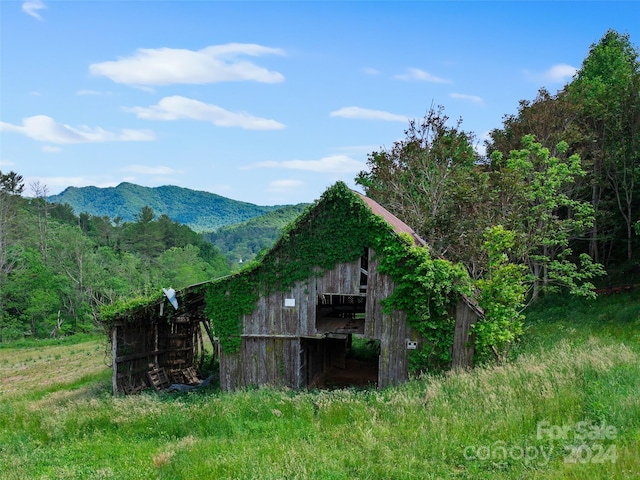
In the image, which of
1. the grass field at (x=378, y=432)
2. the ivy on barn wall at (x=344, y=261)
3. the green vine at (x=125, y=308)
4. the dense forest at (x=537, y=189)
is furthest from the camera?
the dense forest at (x=537, y=189)

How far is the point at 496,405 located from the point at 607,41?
34.3 metres

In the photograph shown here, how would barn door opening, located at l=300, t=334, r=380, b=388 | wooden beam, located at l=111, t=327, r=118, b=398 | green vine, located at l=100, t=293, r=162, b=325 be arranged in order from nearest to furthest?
1. green vine, located at l=100, t=293, r=162, b=325
2. wooden beam, located at l=111, t=327, r=118, b=398
3. barn door opening, located at l=300, t=334, r=380, b=388

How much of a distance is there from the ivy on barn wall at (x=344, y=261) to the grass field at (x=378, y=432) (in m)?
2.31

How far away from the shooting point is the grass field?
7.17m

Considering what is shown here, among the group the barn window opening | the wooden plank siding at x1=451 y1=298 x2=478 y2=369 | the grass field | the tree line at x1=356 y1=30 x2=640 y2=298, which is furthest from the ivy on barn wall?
the tree line at x1=356 y1=30 x2=640 y2=298

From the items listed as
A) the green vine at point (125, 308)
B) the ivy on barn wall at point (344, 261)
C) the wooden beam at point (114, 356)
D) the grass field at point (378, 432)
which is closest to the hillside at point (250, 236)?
the wooden beam at point (114, 356)

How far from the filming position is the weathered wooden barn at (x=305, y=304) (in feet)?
46.8

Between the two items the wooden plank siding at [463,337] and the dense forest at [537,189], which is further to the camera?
the dense forest at [537,189]

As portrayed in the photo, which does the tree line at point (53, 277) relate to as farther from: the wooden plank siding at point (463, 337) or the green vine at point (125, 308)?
the wooden plank siding at point (463, 337)

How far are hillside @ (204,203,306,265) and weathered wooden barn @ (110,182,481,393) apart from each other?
129 m

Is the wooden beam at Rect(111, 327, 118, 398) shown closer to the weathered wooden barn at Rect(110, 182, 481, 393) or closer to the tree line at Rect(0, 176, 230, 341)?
the weathered wooden barn at Rect(110, 182, 481, 393)

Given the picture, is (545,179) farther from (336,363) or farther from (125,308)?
(125,308)

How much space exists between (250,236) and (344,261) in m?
153

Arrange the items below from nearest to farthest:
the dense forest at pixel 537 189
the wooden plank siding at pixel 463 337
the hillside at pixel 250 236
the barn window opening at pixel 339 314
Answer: the wooden plank siding at pixel 463 337 < the barn window opening at pixel 339 314 < the dense forest at pixel 537 189 < the hillside at pixel 250 236
